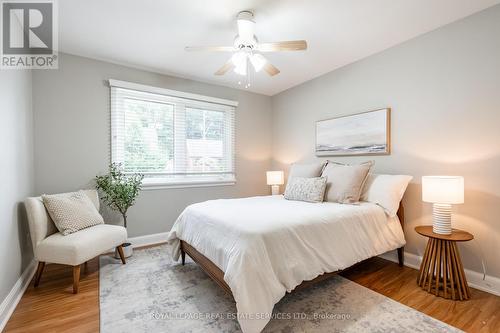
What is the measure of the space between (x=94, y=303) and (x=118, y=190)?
1268 mm

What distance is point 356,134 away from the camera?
315 cm

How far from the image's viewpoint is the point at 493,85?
2.08 meters

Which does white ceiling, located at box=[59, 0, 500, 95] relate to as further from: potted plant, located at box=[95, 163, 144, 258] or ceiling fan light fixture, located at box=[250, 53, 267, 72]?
potted plant, located at box=[95, 163, 144, 258]

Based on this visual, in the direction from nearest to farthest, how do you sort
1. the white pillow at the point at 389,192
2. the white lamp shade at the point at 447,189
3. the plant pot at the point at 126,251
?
the white lamp shade at the point at 447,189 → the white pillow at the point at 389,192 → the plant pot at the point at 126,251

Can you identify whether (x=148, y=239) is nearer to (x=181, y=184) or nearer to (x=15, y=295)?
(x=181, y=184)

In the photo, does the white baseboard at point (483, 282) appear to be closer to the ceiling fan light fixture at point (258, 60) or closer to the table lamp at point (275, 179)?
the table lamp at point (275, 179)

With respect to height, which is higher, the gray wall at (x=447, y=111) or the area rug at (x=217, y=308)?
the gray wall at (x=447, y=111)

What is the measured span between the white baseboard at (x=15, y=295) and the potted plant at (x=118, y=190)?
2.57 feet

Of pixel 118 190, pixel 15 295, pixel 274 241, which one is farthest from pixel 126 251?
pixel 274 241

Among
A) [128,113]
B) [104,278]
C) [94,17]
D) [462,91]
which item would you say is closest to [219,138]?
[128,113]

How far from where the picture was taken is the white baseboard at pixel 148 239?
3.25m

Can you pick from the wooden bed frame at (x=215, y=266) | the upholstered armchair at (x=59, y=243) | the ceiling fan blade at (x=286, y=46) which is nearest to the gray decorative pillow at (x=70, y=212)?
the upholstered armchair at (x=59, y=243)

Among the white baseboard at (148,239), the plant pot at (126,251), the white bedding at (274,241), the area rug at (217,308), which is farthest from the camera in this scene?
the white baseboard at (148,239)

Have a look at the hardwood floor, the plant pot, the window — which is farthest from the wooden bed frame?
the window
